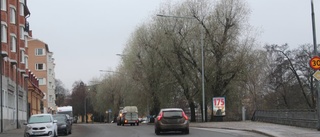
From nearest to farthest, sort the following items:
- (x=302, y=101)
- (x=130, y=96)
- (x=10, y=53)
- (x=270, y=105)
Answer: (x=10, y=53)
(x=130, y=96)
(x=302, y=101)
(x=270, y=105)

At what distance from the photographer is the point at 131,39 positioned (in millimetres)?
57500

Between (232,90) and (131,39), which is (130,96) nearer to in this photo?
(131,39)

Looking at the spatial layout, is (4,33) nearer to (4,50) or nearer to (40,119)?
(4,50)

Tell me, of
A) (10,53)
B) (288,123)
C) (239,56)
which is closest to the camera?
(288,123)

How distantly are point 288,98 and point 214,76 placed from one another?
71.2 ft

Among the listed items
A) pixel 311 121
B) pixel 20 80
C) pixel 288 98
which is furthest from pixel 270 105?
pixel 311 121

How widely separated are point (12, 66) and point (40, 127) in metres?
19.7

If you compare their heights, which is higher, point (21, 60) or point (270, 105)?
point (21, 60)

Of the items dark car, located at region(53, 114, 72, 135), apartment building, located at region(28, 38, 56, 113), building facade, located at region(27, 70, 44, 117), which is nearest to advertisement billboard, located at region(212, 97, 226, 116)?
dark car, located at region(53, 114, 72, 135)

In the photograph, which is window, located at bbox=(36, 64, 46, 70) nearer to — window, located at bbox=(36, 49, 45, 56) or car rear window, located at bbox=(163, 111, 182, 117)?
window, located at bbox=(36, 49, 45, 56)

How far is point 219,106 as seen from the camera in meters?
44.8

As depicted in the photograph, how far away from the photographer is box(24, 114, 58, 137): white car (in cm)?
2648

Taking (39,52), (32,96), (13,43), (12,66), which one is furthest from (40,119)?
(39,52)

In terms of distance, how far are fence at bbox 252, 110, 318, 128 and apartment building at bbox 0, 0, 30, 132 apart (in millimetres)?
21229
